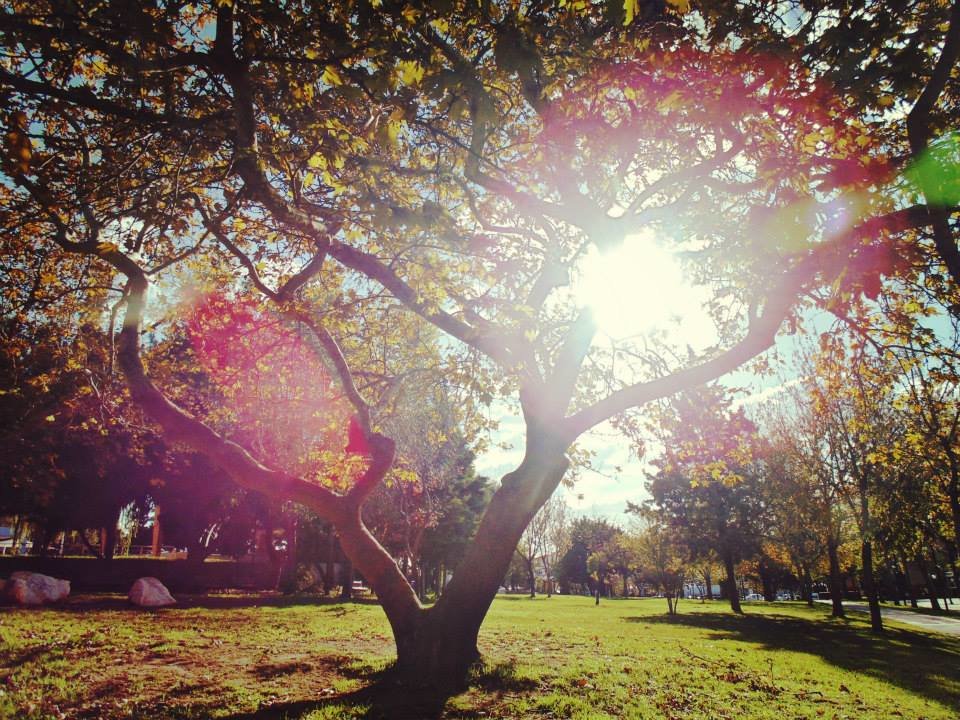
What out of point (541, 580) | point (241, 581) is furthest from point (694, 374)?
point (541, 580)

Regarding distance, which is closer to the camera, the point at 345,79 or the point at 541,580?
the point at 345,79

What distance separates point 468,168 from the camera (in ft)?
23.9

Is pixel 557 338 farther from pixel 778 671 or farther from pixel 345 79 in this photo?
pixel 778 671

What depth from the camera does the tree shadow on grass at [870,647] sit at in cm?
1198

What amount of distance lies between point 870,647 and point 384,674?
716 inches

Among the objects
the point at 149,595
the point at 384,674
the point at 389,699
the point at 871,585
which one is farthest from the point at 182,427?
the point at 871,585

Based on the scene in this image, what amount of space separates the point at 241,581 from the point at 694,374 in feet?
114

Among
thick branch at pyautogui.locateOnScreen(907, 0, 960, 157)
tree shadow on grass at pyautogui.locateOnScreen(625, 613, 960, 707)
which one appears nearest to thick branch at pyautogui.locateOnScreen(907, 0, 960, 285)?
thick branch at pyautogui.locateOnScreen(907, 0, 960, 157)

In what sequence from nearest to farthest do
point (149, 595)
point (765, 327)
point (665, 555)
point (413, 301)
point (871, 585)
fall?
point (765, 327), point (413, 301), point (149, 595), point (871, 585), point (665, 555)

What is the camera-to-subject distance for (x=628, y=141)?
9.00m

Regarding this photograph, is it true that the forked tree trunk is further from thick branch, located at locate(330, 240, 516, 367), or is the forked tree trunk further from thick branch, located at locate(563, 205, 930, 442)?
thick branch, located at locate(330, 240, 516, 367)

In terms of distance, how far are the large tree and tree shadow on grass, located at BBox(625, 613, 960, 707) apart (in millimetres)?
9363

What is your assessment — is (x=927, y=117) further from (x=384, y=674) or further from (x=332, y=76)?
(x=384, y=674)

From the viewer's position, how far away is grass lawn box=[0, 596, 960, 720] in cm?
718
